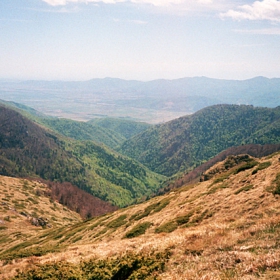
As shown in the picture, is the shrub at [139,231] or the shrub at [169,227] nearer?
the shrub at [169,227]

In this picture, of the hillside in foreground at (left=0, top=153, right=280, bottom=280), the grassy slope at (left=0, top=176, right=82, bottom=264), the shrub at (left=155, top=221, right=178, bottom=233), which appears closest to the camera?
the hillside in foreground at (left=0, top=153, right=280, bottom=280)

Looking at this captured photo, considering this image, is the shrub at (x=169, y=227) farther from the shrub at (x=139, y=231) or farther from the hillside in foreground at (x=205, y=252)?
the shrub at (x=139, y=231)

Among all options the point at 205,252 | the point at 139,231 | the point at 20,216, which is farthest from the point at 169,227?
the point at 20,216

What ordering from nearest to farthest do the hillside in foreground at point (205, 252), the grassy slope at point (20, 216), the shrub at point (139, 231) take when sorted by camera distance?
the hillside in foreground at point (205, 252), the shrub at point (139, 231), the grassy slope at point (20, 216)

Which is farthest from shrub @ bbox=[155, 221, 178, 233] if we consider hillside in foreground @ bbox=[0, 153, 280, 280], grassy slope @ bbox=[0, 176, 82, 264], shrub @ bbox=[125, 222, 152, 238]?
grassy slope @ bbox=[0, 176, 82, 264]

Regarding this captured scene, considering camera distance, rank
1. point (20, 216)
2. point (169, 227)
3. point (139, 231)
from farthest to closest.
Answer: point (20, 216) → point (139, 231) → point (169, 227)

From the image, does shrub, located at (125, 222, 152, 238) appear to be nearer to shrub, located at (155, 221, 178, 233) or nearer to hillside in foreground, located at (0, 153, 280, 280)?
hillside in foreground, located at (0, 153, 280, 280)

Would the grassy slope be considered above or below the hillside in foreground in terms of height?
below

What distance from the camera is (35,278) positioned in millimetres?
19781

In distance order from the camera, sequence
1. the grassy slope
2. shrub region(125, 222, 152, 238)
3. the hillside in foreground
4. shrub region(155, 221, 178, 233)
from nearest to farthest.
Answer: the hillside in foreground
shrub region(155, 221, 178, 233)
shrub region(125, 222, 152, 238)
the grassy slope

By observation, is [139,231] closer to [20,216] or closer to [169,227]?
[169,227]

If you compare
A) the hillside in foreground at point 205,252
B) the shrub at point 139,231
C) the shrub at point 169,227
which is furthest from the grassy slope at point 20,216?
the hillside in foreground at point 205,252

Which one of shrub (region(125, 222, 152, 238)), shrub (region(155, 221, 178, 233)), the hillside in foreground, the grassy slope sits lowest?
the grassy slope

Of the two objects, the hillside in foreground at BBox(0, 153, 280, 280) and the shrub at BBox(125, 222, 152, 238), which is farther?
the shrub at BBox(125, 222, 152, 238)
